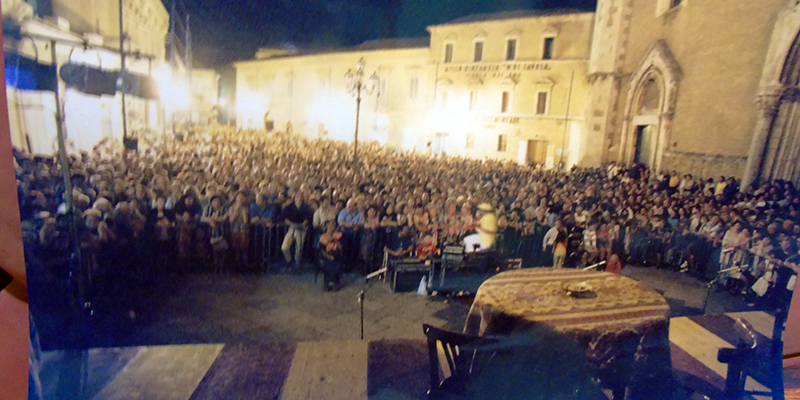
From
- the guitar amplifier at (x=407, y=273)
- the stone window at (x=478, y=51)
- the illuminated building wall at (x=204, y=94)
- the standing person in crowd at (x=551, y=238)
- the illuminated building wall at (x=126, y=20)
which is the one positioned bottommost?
the guitar amplifier at (x=407, y=273)

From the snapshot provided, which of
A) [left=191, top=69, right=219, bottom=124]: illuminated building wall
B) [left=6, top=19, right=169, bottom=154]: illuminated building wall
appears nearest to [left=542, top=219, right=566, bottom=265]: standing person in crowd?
[left=191, top=69, right=219, bottom=124]: illuminated building wall

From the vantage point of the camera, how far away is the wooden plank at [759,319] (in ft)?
13.0

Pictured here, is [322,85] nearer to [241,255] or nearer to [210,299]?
[241,255]

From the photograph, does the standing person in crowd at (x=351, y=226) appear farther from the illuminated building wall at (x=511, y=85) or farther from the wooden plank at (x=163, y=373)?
the wooden plank at (x=163, y=373)

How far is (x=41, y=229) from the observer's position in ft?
9.43

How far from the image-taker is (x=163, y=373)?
3.18 m

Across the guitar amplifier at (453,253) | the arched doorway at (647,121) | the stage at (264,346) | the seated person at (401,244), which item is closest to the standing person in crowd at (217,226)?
the stage at (264,346)

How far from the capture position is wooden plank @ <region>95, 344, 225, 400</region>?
3070mm

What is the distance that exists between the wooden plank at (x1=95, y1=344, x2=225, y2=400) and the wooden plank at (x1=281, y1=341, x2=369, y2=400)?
0.67m

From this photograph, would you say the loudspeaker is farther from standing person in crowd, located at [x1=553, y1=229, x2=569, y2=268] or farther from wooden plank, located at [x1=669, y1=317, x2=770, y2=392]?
wooden plank, located at [x1=669, y1=317, x2=770, y2=392]

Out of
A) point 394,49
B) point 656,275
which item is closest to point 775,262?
point 656,275

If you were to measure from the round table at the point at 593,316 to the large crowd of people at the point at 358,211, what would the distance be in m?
0.26

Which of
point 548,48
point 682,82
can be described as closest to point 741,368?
point 682,82

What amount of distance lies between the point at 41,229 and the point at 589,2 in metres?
4.57
